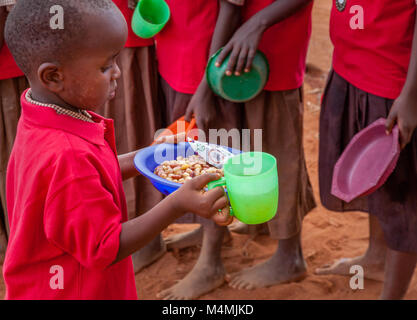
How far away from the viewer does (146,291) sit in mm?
2754

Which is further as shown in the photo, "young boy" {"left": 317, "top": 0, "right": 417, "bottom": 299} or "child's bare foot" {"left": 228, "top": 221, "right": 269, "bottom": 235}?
"child's bare foot" {"left": 228, "top": 221, "right": 269, "bottom": 235}

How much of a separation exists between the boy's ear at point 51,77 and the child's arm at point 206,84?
1.09 metres

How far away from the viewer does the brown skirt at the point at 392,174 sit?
7.14ft

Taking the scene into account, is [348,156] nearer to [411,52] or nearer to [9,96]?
[411,52]

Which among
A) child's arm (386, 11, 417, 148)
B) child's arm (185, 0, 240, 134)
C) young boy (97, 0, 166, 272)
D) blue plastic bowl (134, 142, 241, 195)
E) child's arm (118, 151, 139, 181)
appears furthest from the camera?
young boy (97, 0, 166, 272)

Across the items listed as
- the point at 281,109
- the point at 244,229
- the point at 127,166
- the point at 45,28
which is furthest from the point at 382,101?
the point at 45,28

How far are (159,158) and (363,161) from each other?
2.90 ft

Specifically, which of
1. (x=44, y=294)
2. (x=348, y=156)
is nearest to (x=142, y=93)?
(x=348, y=156)

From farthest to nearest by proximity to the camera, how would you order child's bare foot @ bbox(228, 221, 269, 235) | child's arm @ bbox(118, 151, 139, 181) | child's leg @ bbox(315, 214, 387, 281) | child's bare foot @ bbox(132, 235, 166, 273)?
child's bare foot @ bbox(228, 221, 269, 235) → child's bare foot @ bbox(132, 235, 166, 273) → child's leg @ bbox(315, 214, 387, 281) → child's arm @ bbox(118, 151, 139, 181)

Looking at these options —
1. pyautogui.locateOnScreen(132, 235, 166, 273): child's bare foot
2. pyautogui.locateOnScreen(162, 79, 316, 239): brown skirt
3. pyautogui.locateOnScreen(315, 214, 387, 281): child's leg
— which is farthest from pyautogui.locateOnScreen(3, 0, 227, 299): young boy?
pyautogui.locateOnScreen(315, 214, 387, 281): child's leg

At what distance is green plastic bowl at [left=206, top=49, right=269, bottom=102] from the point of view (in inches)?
86.9

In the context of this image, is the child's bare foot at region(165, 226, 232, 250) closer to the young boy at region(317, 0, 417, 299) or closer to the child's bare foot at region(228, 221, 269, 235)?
the child's bare foot at region(228, 221, 269, 235)

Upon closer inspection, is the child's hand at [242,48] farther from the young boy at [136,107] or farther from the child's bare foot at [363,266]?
the child's bare foot at [363,266]

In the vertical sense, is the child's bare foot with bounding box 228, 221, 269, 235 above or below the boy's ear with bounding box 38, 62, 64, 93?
below
